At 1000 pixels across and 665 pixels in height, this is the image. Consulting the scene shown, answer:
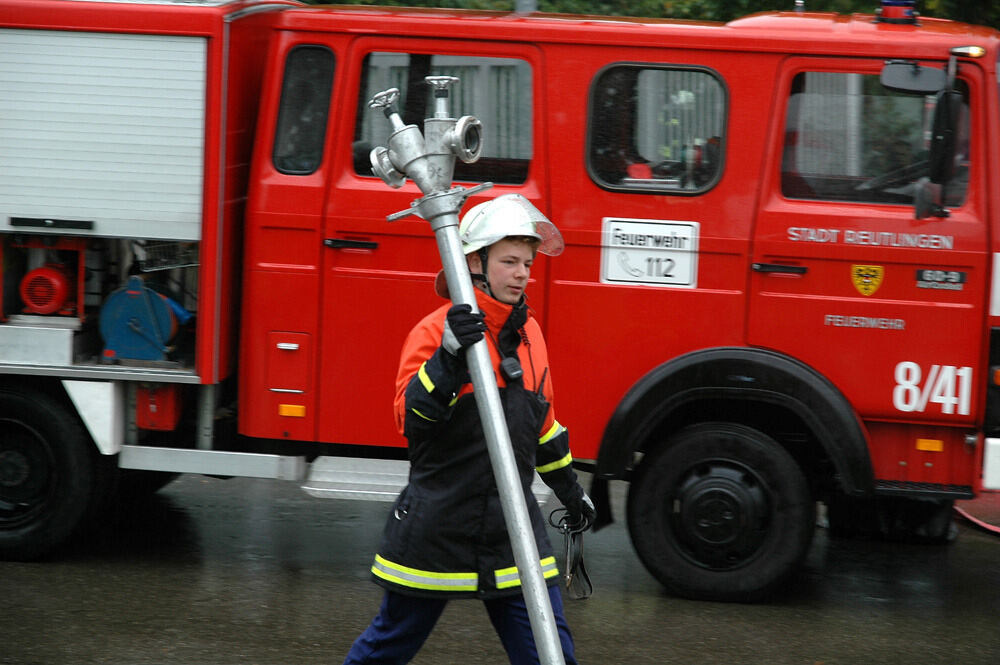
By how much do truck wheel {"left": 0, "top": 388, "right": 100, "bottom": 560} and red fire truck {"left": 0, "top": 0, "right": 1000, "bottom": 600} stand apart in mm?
19

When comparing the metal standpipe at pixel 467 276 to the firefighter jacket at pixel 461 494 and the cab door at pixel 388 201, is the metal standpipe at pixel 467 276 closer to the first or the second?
the firefighter jacket at pixel 461 494

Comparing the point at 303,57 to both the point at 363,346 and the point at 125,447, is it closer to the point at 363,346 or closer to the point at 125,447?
the point at 363,346

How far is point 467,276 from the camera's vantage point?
10.2 ft

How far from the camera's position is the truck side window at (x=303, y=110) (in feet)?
18.5

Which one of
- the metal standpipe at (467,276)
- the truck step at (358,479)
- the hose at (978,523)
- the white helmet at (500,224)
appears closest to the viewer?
the metal standpipe at (467,276)

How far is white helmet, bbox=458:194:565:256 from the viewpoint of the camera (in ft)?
11.0

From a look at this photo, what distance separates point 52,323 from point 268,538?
1635 mm

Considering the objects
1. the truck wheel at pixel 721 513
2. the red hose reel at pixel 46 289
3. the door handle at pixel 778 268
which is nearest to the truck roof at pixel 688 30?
the door handle at pixel 778 268

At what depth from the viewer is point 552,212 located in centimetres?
554

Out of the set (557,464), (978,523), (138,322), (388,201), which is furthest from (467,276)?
(978,523)

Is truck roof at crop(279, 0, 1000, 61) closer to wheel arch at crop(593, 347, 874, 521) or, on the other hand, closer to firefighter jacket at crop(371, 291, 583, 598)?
wheel arch at crop(593, 347, 874, 521)

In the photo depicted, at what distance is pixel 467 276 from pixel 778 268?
263 cm

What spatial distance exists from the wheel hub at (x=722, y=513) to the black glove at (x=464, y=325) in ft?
8.80

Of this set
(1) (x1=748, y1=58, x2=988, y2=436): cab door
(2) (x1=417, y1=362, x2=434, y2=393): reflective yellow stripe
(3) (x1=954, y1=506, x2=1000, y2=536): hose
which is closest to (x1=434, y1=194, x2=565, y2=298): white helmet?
(2) (x1=417, y1=362, x2=434, y2=393): reflective yellow stripe
